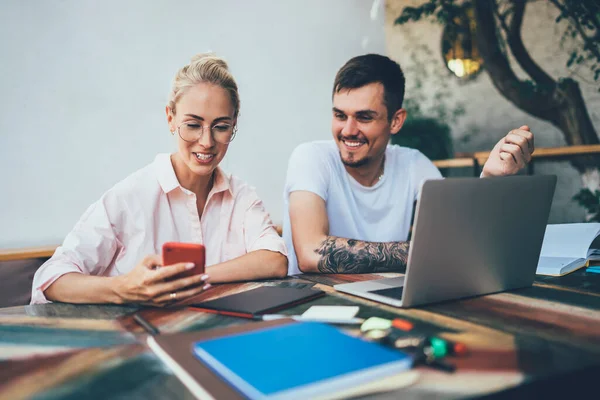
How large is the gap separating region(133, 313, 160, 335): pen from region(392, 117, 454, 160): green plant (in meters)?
2.83

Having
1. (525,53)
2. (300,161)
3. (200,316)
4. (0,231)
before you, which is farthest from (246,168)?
(200,316)

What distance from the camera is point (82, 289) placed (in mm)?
1203

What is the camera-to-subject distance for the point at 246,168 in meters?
3.16

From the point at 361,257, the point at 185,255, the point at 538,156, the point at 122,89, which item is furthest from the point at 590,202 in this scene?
the point at 122,89

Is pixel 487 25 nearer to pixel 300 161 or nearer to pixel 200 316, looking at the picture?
pixel 300 161

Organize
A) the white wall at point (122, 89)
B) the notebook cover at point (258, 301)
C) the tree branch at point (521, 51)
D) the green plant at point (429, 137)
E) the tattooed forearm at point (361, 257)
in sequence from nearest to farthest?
the notebook cover at point (258, 301), the tattooed forearm at point (361, 257), the white wall at point (122, 89), the tree branch at point (521, 51), the green plant at point (429, 137)

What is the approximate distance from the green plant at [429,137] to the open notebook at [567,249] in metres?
1.80

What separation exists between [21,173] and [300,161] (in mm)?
→ 1440

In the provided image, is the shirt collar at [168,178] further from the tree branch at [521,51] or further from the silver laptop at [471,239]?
the tree branch at [521,51]

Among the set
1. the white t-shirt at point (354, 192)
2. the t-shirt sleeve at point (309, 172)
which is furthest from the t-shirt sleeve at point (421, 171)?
the t-shirt sleeve at point (309, 172)

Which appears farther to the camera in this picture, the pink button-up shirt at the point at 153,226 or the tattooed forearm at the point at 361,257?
the tattooed forearm at the point at 361,257

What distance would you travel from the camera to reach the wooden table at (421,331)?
647mm

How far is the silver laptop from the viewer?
3.14ft

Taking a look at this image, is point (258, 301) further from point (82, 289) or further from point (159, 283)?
point (82, 289)
